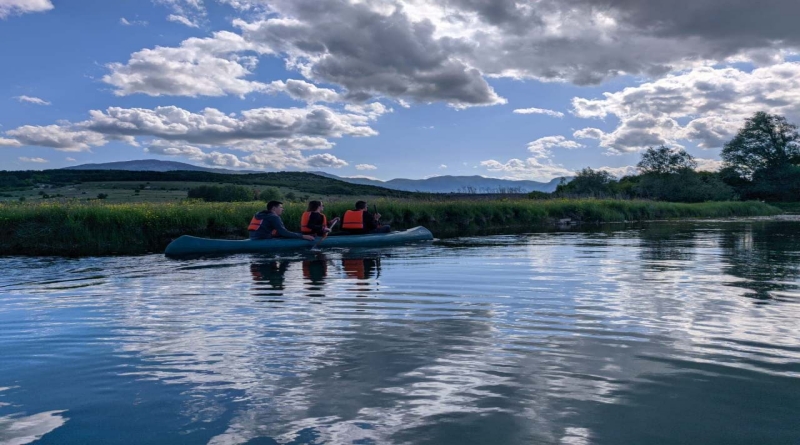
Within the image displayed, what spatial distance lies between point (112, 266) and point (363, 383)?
9.12 meters

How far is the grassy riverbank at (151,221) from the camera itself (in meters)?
16.0

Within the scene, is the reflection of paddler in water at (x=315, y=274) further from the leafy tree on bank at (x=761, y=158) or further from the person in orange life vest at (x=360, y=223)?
the leafy tree on bank at (x=761, y=158)

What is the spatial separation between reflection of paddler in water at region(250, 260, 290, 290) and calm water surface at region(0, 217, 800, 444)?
Answer: 13 centimetres

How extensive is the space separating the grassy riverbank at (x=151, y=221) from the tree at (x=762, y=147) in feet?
142

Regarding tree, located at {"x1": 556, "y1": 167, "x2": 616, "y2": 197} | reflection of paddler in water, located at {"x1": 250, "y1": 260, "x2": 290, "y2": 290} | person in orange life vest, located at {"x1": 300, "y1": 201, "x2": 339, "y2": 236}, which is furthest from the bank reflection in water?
tree, located at {"x1": 556, "y1": 167, "x2": 616, "y2": 197}

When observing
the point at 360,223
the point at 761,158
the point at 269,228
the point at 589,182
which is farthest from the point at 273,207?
the point at 761,158

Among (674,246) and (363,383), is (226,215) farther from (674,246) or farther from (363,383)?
(363,383)

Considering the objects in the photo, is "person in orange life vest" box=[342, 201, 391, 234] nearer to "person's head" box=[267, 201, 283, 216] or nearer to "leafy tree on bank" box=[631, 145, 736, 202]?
"person's head" box=[267, 201, 283, 216]

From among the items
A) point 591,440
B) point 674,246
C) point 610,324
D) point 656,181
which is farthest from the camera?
Result: point 656,181

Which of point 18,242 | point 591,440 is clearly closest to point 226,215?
point 18,242

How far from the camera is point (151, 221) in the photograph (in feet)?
57.9

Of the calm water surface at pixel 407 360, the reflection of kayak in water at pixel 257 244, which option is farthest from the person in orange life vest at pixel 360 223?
the calm water surface at pixel 407 360

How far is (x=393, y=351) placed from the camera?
4.70m

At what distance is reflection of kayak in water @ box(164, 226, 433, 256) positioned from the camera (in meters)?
13.1
